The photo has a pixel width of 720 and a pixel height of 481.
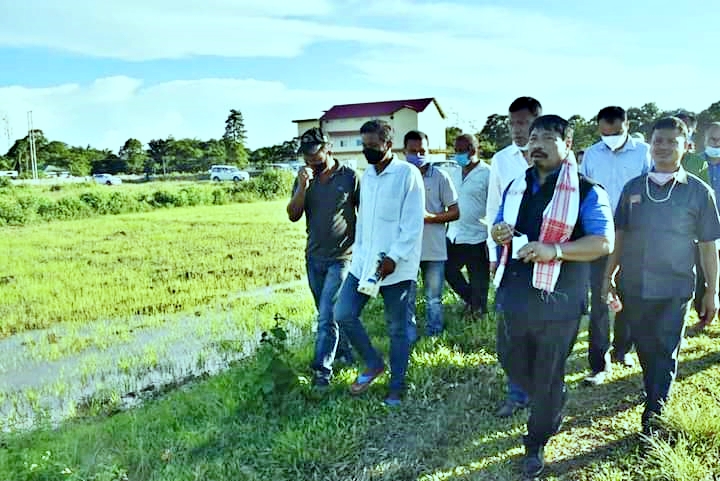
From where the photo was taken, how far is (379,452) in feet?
10.7

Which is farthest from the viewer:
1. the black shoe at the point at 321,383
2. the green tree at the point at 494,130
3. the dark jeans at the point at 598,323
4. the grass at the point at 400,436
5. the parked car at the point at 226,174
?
the parked car at the point at 226,174

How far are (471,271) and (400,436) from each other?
6.80 ft

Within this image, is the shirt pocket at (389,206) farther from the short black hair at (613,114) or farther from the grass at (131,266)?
the grass at (131,266)

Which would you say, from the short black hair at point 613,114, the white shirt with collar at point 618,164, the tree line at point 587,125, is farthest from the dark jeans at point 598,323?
the tree line at point 587,125

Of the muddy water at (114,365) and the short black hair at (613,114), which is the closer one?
the short black hair at (613,114)

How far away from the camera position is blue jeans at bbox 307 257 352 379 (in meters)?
4.06

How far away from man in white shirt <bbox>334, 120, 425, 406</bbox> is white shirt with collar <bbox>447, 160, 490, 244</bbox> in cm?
143

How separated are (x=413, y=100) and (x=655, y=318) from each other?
40215 millimetres

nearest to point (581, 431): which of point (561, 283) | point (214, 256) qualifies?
point (561, 283)

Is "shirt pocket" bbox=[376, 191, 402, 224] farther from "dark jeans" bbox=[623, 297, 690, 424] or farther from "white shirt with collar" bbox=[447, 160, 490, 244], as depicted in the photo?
"white shirt with collar" bbox=[447, 160, 490, 244]

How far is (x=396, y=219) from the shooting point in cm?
Answer: 354

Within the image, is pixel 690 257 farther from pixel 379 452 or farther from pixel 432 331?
pixel 432 331

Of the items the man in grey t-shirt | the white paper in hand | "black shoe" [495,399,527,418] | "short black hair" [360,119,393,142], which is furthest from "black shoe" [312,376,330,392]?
the white paper in hand

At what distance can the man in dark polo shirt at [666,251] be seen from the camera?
3.08 meters
